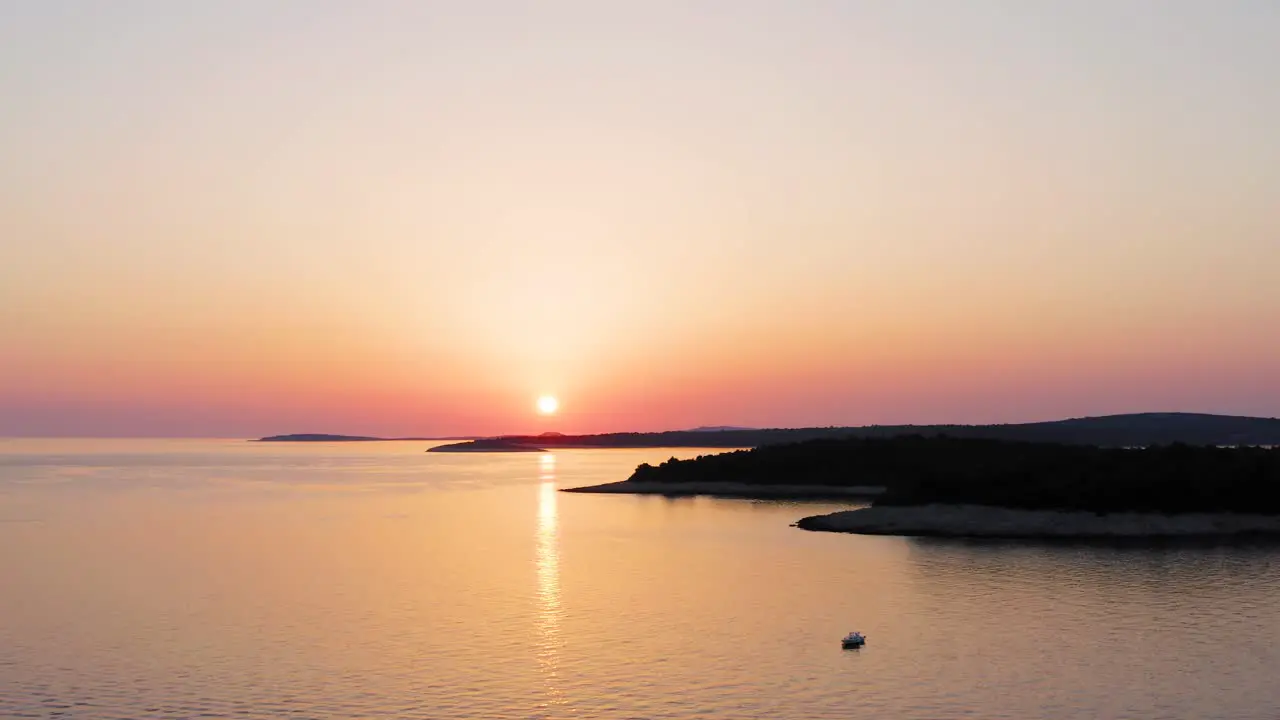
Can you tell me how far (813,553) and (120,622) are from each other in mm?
46966

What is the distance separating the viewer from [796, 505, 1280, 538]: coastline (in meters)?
97.5

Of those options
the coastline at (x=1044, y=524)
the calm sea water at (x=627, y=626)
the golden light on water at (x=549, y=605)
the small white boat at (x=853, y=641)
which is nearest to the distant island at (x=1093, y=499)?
the coastline at (x=1044, y=524)

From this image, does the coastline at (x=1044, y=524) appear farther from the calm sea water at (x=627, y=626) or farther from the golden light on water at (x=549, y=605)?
the golden light on water at (x=549, y=605)

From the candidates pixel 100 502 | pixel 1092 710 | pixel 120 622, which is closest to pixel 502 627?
pixel 120 622

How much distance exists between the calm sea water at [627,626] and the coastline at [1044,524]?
23.2 feet

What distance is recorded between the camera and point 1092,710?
3766 cm

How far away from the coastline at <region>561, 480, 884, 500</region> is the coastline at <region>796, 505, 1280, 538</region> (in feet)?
159

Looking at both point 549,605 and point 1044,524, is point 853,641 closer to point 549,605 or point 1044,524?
point 549,605

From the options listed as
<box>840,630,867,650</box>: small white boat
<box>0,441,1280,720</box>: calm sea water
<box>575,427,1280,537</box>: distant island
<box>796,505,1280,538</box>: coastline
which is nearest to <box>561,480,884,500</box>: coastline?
<box>575,427,1280,537</box>: distant island

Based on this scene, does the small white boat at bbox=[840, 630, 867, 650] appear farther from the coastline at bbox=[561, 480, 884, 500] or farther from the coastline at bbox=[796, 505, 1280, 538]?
the coastline at bbox=[561, 480, 884, 500]

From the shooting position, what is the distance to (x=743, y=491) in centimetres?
16525

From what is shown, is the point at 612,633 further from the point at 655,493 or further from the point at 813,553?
the point at 655,493

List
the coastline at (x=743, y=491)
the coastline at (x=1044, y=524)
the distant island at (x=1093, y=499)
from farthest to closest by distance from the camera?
the coastline at (x=743, y=491)
the distant island at (x=1093, y=499)
the coastline at (x=1044, y=524)

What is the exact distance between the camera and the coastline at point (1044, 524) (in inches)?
3839
